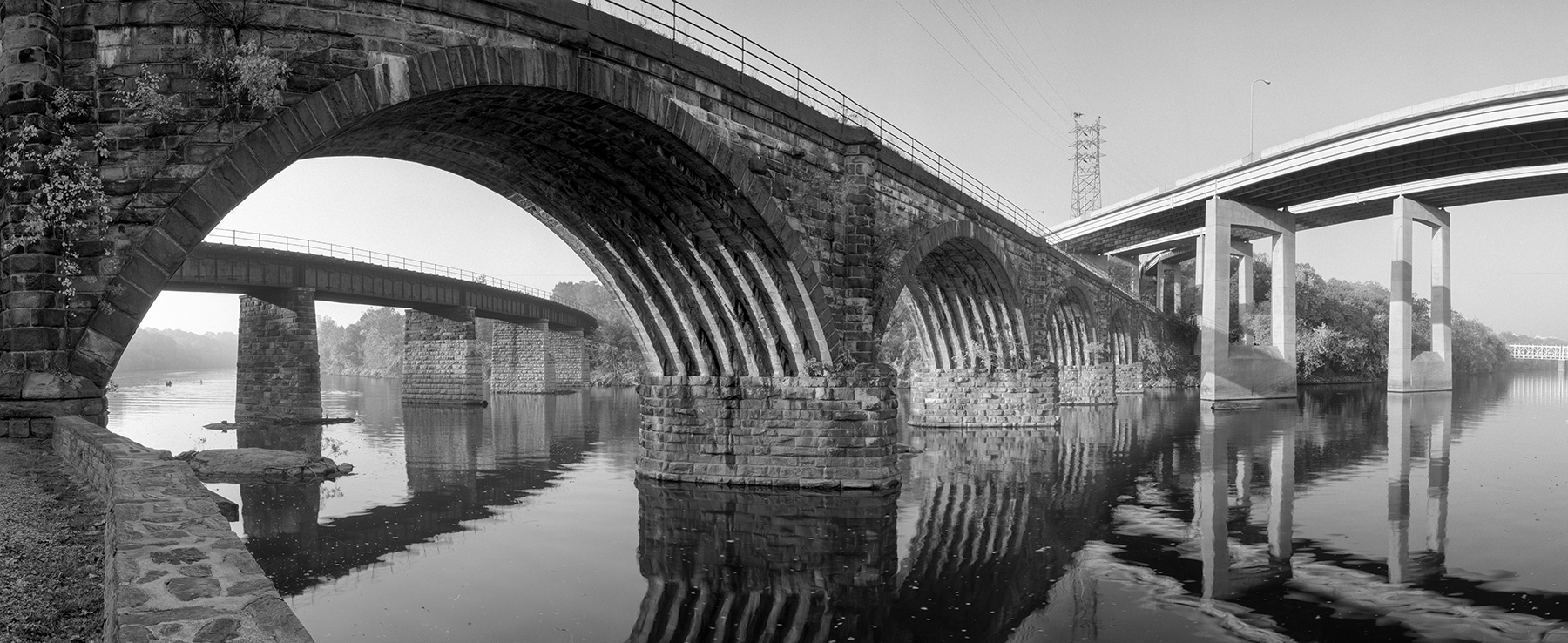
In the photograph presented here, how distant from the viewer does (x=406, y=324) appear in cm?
5331

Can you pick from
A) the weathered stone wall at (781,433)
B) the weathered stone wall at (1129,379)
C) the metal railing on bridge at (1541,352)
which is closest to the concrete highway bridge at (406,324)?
the weathered stone wall at (781,433)

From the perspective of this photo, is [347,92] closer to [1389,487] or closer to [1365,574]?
[1365,574]

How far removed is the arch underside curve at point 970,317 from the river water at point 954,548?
312 inches

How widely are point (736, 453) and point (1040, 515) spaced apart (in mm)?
6183

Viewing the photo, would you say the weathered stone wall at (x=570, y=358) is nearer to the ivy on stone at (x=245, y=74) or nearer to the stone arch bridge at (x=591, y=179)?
the stone arch bridge at (x=591, y=179)

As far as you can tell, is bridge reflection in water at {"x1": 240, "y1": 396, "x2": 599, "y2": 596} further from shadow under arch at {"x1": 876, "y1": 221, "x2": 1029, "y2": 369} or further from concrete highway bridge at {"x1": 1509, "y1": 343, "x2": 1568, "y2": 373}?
concrete highway bridge at {"x1": 1509, "y1": 343, "x2": 1568, "y2": 373}

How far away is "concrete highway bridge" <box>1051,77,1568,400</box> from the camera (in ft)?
135

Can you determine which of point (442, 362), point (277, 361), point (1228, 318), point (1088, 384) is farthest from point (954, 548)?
point (442, 362)

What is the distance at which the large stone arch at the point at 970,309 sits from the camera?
3195 centimetres

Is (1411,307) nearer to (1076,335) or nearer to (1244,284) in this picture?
(1244,284)

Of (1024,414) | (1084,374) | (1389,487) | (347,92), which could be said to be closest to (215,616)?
(347,92)

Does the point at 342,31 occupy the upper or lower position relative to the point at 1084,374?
upper

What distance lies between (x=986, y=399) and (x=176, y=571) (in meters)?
32.3

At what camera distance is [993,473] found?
72.1 feet
